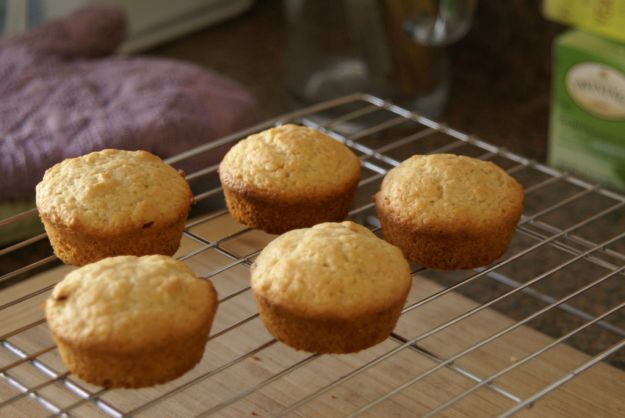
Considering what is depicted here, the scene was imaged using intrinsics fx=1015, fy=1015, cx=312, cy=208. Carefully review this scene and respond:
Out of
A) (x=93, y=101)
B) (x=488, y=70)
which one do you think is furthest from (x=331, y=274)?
(x=488, y=70)

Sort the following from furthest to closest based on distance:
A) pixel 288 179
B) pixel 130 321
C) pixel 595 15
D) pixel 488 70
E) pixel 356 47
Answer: pixel 488 70
pixel 356 47
pixel 595 15
pixel 288 179
pixel 130 321

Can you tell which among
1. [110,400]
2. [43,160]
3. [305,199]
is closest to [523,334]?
[305,199]

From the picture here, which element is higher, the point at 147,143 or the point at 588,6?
the point at 588,6

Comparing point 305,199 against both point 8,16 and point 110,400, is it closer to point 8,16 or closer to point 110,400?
point 110,400

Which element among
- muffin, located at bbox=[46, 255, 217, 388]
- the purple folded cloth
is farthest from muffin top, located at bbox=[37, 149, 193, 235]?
the purple folded cloth

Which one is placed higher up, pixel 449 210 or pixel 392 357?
pixel 449 210

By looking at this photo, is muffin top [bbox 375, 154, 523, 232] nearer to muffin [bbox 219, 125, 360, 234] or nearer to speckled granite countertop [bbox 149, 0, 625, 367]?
muffin [bbox 219, 125, 360, 234]

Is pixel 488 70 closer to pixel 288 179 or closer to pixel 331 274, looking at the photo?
pixel 288 179
